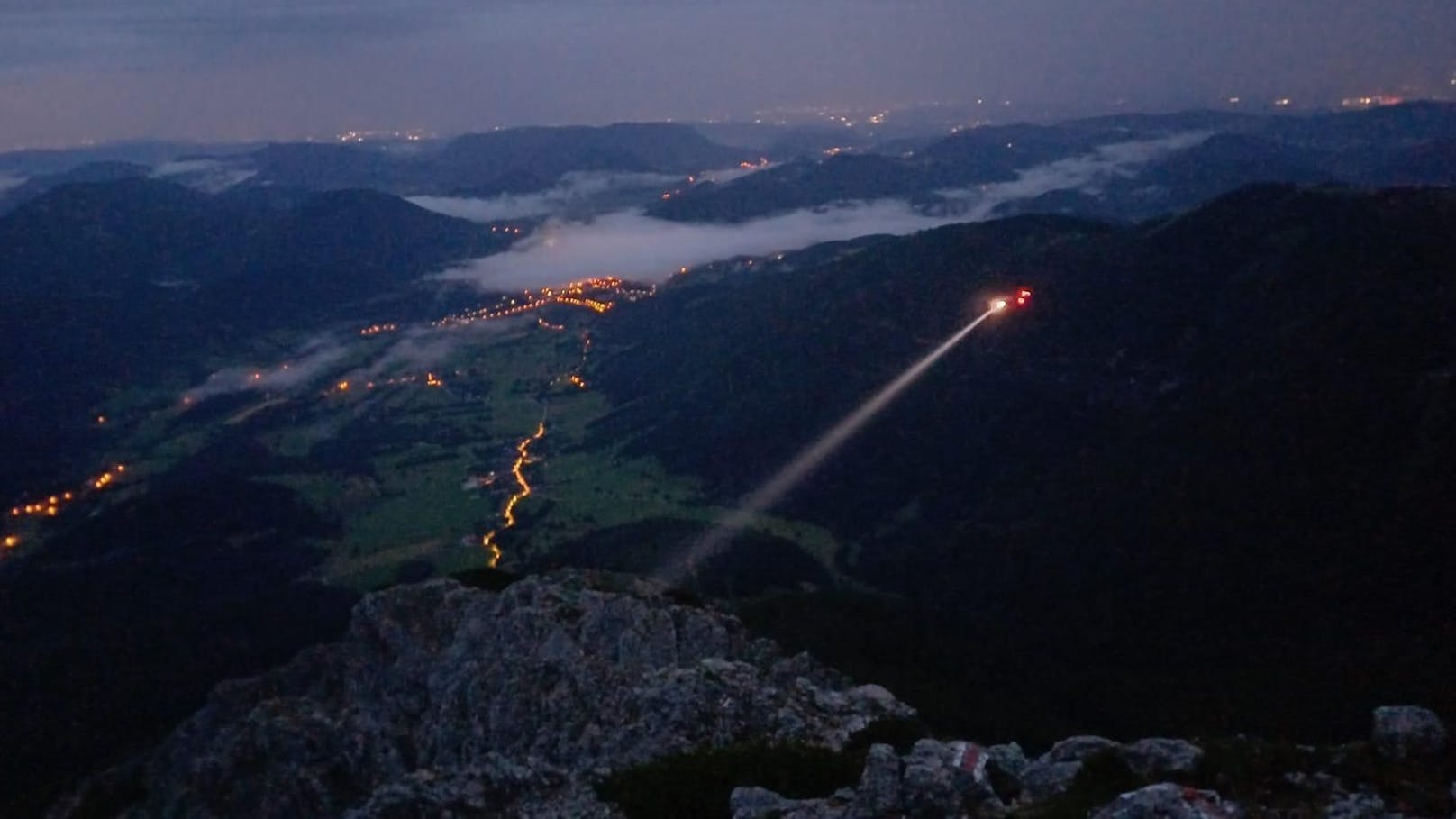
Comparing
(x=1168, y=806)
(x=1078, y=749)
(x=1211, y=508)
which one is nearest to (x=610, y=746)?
(x=1078, y=749)

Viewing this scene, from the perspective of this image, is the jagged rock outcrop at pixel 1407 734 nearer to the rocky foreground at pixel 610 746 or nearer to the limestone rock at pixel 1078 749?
the rocky foreground at pixel 610 746

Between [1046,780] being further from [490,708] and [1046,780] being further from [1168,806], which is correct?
[490,708]

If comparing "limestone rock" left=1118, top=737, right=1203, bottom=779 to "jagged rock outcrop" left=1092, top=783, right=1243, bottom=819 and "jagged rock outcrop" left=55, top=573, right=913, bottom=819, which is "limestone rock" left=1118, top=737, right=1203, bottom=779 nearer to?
"jagged rock outcrop" left=1092, top=783, right=1243, bottom=819

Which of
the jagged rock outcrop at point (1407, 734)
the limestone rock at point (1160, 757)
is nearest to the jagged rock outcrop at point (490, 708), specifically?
the limestone rock at point (1160, 757)

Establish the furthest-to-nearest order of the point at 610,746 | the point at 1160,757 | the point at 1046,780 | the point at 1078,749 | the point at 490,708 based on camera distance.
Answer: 1. the point at 490,708
2. the point at 610,746
3. the point at 1078,749
4. the point at 1046,780
5. the point at 1160,757

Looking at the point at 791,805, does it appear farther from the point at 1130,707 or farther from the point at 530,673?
the point at 1130,707

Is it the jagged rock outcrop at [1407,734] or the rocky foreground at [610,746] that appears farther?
the jagged rock outcrop at [1407,734]

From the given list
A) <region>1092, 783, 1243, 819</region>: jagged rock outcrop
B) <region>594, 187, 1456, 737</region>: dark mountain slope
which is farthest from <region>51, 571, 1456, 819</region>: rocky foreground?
<region>594, 187, 1456, 737</region>: dark mountain slope
